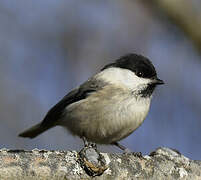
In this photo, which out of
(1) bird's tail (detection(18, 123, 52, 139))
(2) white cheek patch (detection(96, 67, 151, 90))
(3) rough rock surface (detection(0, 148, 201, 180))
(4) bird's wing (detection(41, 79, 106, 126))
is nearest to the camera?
(3) rough rock surface (detection(0, 148, 201, 180))

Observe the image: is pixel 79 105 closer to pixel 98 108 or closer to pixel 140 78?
pixel 98 108

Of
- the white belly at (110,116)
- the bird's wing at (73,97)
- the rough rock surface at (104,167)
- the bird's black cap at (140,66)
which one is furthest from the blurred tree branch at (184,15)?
the rough rock surface at (104,167)

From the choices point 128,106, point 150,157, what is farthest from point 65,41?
point 150,157

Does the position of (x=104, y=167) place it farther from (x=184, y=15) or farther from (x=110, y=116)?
(x=184, y=15)

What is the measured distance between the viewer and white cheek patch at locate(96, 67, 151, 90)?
347 cm

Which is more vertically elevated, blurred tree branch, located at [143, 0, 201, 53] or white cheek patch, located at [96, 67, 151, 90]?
blurred tree branch, located at [143, 0, 201, 53]

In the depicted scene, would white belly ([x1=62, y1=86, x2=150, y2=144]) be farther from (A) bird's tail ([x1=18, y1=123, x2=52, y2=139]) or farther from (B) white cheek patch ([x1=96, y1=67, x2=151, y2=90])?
(A) bird's tail ([x1=18, y1=123, x2=52, y2=139])

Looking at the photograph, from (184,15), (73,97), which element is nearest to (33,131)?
(73,97)

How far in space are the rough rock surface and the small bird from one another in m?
0.74

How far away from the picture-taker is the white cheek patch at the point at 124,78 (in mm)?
3467

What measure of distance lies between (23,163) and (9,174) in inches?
4.2

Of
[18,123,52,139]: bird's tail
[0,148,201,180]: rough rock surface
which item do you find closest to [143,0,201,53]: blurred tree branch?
[0,148,201,180]: rough rock surface

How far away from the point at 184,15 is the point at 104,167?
1.55 metres

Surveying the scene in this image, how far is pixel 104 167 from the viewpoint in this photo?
2.27 m
